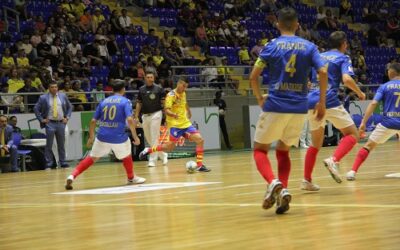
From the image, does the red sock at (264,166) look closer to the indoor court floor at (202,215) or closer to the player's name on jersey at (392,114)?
the indoor court floor at (202,215)

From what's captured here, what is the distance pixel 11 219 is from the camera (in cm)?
919

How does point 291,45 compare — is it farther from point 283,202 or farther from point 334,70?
point 334,70

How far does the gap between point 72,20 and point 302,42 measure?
18.7m

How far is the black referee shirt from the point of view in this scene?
19438 mm

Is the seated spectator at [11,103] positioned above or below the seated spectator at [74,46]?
below

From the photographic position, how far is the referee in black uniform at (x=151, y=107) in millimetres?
19453

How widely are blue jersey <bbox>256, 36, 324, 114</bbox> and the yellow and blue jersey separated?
28.4 ft

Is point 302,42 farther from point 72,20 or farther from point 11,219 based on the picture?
point 72,20

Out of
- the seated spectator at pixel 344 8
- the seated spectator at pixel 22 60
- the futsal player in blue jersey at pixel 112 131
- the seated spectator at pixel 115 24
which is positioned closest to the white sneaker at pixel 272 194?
the futsal player in blue jersey at pixel 112 131

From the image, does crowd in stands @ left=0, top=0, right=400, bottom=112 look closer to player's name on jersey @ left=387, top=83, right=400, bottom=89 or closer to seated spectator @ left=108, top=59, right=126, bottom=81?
seated spectator @ left=108, top=59, right=126, bottom=81

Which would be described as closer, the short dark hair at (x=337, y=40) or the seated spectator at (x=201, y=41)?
the short dark hair at (x=337, y=40)

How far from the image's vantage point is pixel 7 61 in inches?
909

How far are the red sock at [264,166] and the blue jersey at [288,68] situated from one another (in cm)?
44

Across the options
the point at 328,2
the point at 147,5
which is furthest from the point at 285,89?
the point at 328,2
